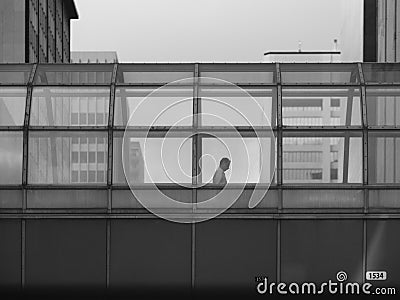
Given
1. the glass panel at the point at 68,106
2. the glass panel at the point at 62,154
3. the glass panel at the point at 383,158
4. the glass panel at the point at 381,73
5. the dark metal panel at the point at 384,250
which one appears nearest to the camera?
the dark metal panel at the point at 384,250

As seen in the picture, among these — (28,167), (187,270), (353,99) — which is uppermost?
(353,99)

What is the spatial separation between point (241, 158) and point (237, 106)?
1320 millimetres

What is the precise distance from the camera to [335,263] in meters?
24.8

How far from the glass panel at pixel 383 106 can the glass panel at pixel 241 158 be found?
2401 mm

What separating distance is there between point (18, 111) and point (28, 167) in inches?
53.1

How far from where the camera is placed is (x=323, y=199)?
2502 centimetres

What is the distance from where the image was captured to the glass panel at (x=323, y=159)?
25328 millimetres

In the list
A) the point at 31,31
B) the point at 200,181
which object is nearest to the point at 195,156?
the point at 200,181

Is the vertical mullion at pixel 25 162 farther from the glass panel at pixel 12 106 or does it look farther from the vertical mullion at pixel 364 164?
the vertical mullion at pixel 364 164

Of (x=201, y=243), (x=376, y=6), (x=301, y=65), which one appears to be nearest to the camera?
(x=201, y=243)

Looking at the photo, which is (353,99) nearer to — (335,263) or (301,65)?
(301,65)

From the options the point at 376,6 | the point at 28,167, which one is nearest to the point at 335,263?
the point at 28,167

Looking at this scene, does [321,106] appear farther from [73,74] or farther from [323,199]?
[73,74]

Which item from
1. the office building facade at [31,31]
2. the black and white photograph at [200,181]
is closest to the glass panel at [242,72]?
the black and white photograph at [200,181]
